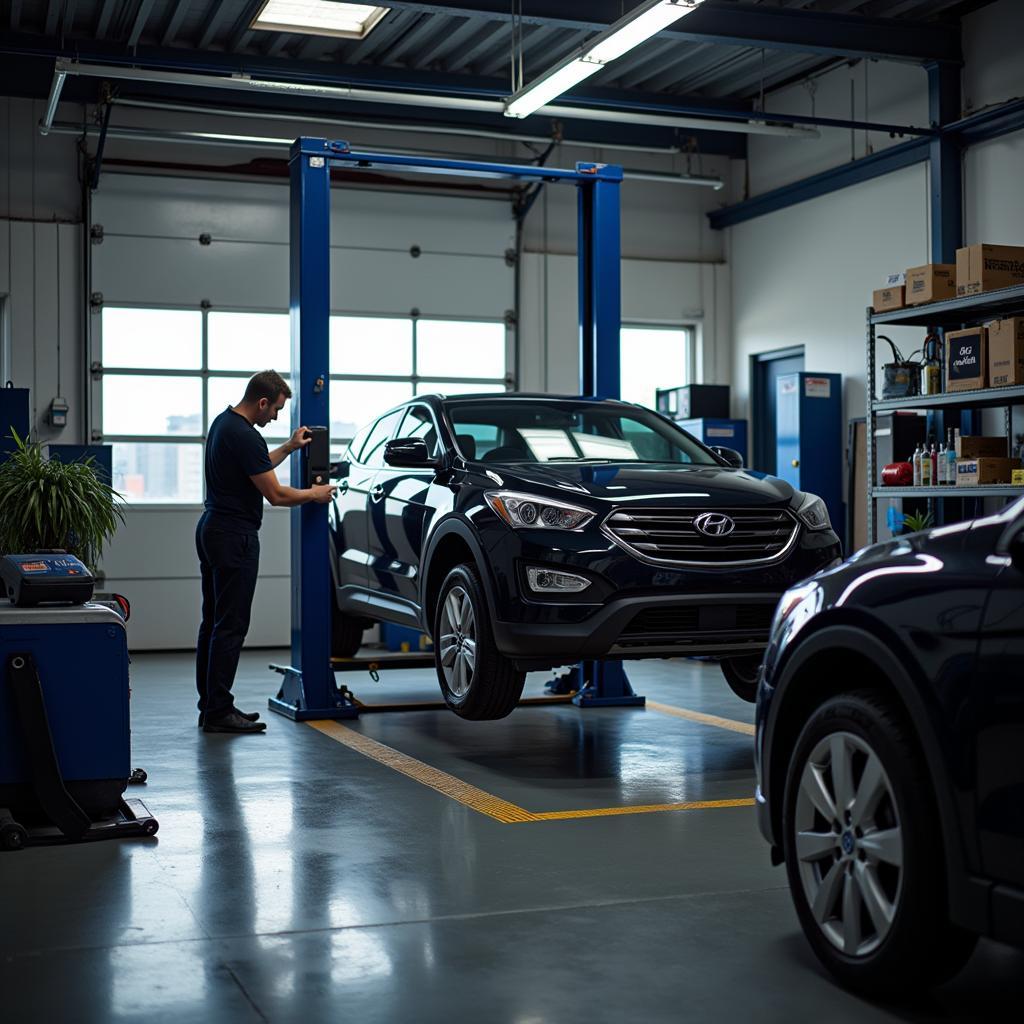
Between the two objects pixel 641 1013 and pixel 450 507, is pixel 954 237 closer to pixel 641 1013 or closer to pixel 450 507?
pixel 450 507

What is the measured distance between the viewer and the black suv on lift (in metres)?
5.96

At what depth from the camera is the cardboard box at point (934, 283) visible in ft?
32.6

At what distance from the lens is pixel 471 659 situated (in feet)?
20.9

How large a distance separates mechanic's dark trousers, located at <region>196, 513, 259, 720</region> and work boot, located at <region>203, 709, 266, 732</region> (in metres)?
0.03

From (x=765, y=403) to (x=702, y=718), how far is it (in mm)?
7600

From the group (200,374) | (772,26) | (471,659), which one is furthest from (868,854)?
(200,374)

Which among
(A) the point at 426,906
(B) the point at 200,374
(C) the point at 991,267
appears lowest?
(A) the point at 426,906

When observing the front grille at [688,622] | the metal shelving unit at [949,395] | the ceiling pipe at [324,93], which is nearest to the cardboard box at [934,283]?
the metal shelving unit at [949,395]

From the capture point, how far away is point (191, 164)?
1338 centimetres

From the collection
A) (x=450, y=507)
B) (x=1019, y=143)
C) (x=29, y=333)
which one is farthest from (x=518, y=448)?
(x=29, y=333)

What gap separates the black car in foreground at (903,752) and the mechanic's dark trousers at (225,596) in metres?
4.51

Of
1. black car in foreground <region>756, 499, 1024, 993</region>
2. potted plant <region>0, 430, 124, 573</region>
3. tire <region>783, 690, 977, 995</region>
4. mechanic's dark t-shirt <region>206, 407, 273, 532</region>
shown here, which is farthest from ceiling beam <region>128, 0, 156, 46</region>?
tire <region>783, 690, 977, 995</region>

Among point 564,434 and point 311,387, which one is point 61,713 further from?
point 311,387

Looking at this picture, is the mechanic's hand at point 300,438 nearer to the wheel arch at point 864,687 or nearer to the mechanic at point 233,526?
the mechanic at point 233,526
